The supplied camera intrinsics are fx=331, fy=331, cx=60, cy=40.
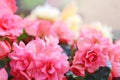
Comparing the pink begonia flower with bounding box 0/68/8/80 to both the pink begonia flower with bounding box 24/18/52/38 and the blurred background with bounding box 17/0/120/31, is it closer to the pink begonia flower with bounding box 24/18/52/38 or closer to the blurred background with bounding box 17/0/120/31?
the pink begonia flower with bounding box 24/18/52/38

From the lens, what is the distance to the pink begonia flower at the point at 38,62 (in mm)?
479

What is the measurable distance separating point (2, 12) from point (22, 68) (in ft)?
0.30

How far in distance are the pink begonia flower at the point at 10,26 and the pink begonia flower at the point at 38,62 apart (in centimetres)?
2

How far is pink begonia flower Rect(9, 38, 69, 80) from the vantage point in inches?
18.9

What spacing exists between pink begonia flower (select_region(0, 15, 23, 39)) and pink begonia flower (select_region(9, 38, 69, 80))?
0.02 m

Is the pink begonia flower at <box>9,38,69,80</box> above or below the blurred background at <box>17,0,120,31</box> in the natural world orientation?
below

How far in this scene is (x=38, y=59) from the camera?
18.8 inches

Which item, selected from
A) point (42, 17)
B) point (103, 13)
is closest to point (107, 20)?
point (103, 13)

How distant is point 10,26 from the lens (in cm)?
51

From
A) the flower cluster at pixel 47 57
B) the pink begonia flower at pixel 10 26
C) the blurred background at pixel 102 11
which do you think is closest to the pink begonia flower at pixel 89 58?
the flower cluster at pixel 47 57

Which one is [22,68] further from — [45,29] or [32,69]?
[45,29]

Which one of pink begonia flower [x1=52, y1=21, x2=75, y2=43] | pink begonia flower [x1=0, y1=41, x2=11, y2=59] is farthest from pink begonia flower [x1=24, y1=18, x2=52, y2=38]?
pink begonia flower [x1=0, y1=41, x2=11, y2=59]

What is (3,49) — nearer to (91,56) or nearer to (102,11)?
(91,56)

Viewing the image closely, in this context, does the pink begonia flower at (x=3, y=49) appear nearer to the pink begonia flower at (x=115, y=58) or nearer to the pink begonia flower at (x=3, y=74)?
the pink begonia flower at (x=3, y=74)
